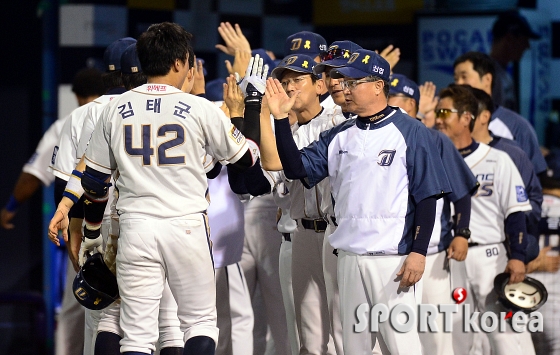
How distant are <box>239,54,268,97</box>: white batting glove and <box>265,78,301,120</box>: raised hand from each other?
8cm

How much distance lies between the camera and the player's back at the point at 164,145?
3078 mm

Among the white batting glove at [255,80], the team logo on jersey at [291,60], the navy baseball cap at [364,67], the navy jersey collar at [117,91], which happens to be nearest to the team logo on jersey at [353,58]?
the navy baseball cap at [364,67]

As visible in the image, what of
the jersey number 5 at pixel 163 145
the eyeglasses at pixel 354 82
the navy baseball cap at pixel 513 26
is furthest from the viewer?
the navy baseball cap at pixel 513 26

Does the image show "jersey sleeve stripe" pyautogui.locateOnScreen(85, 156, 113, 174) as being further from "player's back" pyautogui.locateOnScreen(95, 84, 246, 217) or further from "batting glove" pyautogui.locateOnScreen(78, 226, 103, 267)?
"batting glove" pyautogui.locateOnScreen(78, 226, 103, 267)

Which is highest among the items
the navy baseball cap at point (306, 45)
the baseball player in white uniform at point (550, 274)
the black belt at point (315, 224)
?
the navy baseball cap at point (306, 45)

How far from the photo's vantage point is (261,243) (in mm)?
4523

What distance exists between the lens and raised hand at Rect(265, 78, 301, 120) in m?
3.35

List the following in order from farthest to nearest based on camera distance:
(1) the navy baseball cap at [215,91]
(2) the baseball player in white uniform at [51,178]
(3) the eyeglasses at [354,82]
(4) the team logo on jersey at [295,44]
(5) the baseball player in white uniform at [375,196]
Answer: (1) the navy baseball cap at [215,91], (4) the team logo on jersey at [295,44], (2) the baseball player in white uniform at [51,178], (3) the eyeglasses at [354,82], (5) the baseball player in white uniform at [375,196]

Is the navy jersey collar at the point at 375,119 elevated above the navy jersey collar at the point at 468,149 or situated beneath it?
elevated above

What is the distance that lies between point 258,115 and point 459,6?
462cm

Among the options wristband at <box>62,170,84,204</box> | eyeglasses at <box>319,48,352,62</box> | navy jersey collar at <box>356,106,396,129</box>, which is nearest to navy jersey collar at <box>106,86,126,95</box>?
wristband at <box>62,170,84,204</box>

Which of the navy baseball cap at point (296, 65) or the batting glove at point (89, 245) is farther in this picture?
the navy baseball cap at point (296, 65)

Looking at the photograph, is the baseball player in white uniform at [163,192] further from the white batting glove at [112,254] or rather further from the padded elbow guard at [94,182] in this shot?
the white batting glove at [112,254]

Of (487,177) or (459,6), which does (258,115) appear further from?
(459,6)
